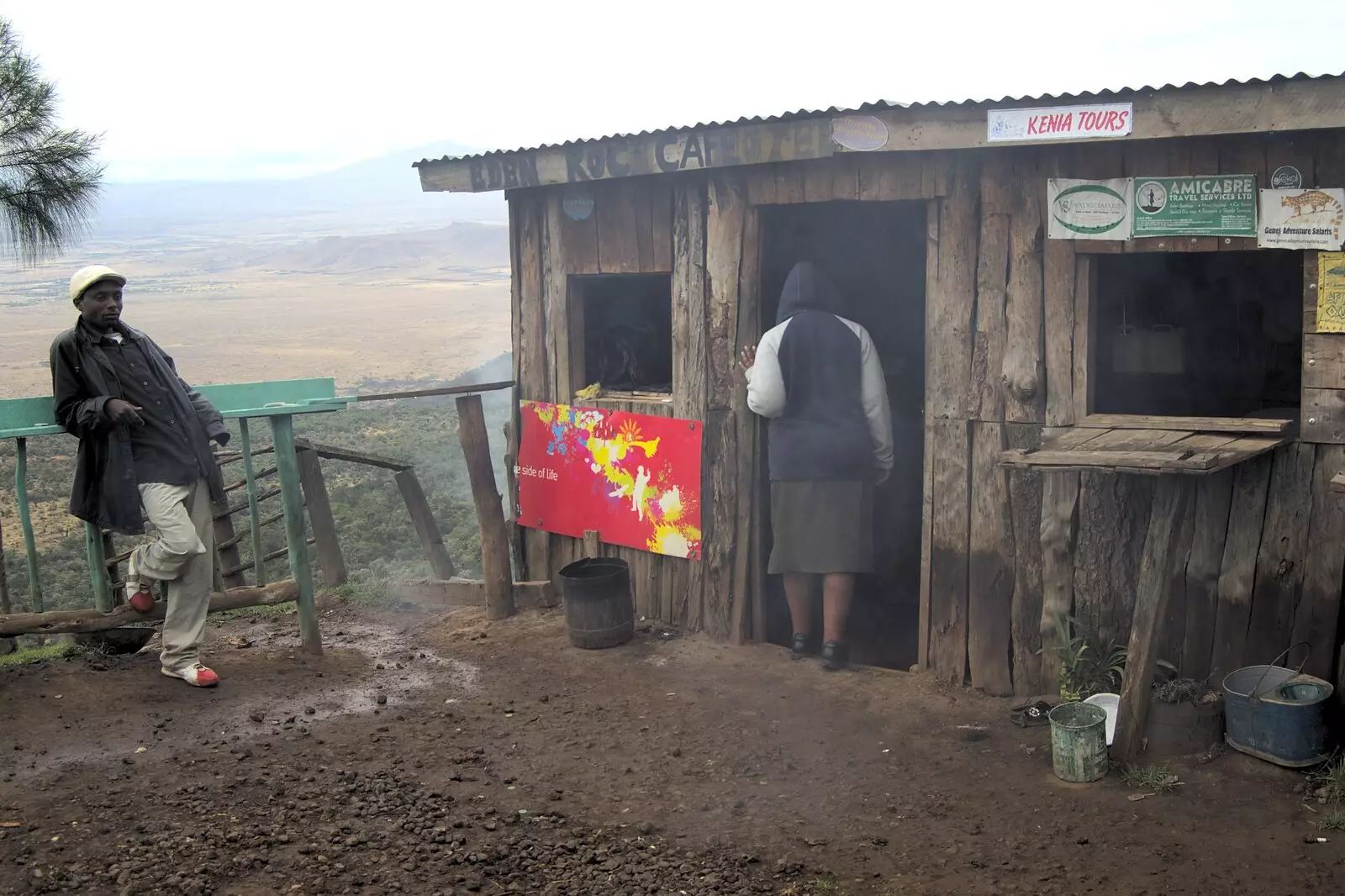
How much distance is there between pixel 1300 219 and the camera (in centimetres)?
521

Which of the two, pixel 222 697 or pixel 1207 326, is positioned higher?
pixel 1207 326

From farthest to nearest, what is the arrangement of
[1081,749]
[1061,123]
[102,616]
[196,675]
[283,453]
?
[283,453] < [102,616] < [196,675] < [1061,123] < [1081,749]

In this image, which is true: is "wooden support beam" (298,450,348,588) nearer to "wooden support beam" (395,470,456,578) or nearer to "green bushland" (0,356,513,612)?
"green bushland" (0,356,513,612)

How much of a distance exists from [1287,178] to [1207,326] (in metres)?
2.41

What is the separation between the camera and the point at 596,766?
18.7 feet

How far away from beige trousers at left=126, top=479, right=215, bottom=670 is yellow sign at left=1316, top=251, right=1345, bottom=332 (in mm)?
5565

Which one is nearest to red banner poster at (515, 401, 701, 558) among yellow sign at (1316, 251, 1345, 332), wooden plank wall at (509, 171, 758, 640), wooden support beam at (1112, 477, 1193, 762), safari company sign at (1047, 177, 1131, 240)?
wooden plank wall at (509, 171, 758, 640)

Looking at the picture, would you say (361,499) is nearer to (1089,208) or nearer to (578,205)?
(578,205)

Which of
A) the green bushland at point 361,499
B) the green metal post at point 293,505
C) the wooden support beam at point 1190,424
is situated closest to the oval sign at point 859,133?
the wooden support beam at point 1190,424

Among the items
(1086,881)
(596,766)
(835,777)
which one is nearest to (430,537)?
(596,766)

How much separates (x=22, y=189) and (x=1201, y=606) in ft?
34.3

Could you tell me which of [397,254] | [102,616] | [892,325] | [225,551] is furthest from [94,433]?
[397,254]

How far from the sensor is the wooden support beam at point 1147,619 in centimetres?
523

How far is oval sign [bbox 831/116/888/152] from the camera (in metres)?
6.02
